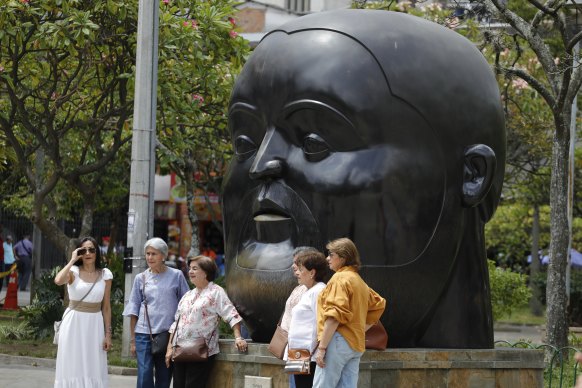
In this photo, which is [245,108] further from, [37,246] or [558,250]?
[37,246]

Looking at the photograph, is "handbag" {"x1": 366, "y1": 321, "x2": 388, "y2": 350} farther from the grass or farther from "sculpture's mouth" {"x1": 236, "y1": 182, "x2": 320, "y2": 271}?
the grass

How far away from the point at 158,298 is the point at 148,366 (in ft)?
1.93

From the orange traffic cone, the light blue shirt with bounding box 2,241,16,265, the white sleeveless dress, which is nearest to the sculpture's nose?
the white sleeveless dress

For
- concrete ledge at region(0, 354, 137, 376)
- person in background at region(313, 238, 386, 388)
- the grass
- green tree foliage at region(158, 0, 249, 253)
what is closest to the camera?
person in background at region(313, 238, 386, 388)

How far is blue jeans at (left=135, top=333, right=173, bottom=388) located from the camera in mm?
10000

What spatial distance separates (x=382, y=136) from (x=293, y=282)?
1.40 meters

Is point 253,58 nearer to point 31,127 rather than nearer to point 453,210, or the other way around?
point 453,210

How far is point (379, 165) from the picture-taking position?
9.51 m

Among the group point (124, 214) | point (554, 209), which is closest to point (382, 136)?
point (554, 209)

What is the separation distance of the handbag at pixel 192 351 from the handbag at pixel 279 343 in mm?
784

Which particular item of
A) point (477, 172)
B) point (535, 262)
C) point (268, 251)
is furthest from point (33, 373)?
point (535, 262)

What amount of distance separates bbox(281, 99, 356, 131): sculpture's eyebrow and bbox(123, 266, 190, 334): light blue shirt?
1.76m

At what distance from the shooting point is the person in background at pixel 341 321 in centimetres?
807

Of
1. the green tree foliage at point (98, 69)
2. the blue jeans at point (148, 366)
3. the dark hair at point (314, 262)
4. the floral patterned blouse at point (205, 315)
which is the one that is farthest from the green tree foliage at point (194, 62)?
the dark hair at point (314, 262)
